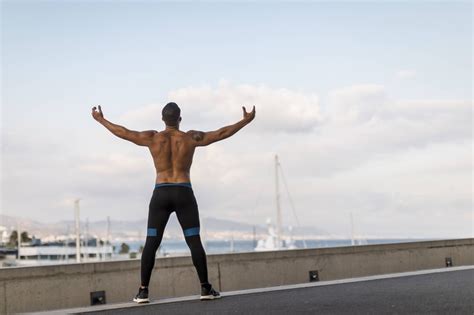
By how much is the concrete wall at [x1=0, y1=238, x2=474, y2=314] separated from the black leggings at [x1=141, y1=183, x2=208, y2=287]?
1.08 m

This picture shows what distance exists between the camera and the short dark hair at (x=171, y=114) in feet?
26.7

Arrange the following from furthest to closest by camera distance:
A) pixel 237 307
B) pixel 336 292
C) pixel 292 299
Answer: pixel 336 292, pixel 292 299, pixel 237 307

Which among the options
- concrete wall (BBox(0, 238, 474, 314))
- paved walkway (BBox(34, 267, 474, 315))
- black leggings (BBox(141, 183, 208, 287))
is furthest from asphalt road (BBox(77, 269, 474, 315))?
concrete wall (BBox(0, 238, 474, 314))

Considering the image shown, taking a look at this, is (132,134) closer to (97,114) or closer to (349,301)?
(97,114)

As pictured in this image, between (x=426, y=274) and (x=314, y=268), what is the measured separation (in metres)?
1.84

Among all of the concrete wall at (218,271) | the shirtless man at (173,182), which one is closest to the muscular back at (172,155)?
the shirtless man at (173,182)

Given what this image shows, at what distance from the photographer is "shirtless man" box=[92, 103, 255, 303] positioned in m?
7.99

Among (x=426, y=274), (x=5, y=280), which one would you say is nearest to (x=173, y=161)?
(x=5, y=280)

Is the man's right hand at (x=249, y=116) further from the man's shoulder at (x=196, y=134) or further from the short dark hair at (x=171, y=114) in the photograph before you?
the short dark hair at (x=171, y=114)

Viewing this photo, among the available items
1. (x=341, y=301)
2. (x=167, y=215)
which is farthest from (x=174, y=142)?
(x=341, y=301)

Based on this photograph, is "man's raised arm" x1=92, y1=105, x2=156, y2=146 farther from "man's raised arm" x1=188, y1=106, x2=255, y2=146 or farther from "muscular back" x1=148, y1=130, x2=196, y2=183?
"man's raised arm" x1=188, y1=106, x2=255, y2=146

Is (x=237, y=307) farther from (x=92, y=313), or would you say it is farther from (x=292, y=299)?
(x=92, y=313)

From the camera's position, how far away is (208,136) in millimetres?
8156

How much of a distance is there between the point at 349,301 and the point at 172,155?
2.55 m
